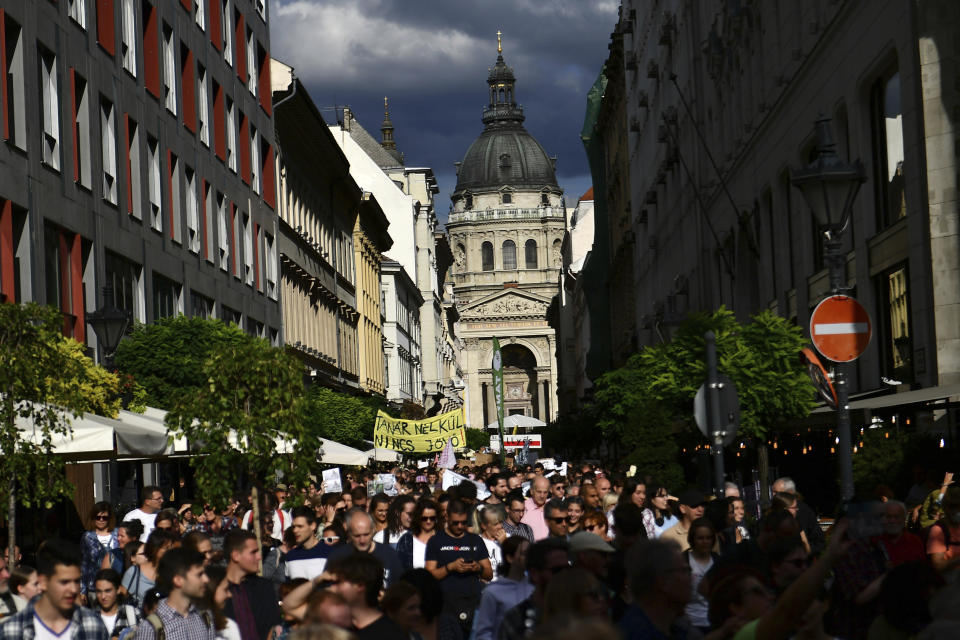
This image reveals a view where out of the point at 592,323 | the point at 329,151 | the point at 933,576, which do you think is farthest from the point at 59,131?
the point at 592,323

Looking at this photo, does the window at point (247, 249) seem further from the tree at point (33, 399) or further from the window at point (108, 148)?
the tree at point (33, 399)

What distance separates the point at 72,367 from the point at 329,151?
4272 cm

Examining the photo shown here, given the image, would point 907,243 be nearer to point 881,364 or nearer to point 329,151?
point 881,364

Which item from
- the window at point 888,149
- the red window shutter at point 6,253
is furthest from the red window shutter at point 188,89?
the window at point 888,149

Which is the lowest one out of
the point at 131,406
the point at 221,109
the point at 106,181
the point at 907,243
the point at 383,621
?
the point at 383,621

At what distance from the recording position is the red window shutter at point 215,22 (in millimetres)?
38591

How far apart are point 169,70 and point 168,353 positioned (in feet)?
28.7

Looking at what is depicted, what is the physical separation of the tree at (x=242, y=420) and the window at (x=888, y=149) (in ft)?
33.0

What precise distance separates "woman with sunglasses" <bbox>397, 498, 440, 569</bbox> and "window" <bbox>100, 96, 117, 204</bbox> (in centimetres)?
1655

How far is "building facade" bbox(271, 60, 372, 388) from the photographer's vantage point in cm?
5016

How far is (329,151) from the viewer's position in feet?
187

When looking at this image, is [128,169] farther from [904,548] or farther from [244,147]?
[904,548]

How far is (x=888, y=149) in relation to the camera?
82.4 ft

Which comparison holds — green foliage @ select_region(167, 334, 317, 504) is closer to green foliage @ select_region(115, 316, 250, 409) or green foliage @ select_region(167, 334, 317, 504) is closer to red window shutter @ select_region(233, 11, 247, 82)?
green foliage @ select_region(115, 316, 250, 409)
